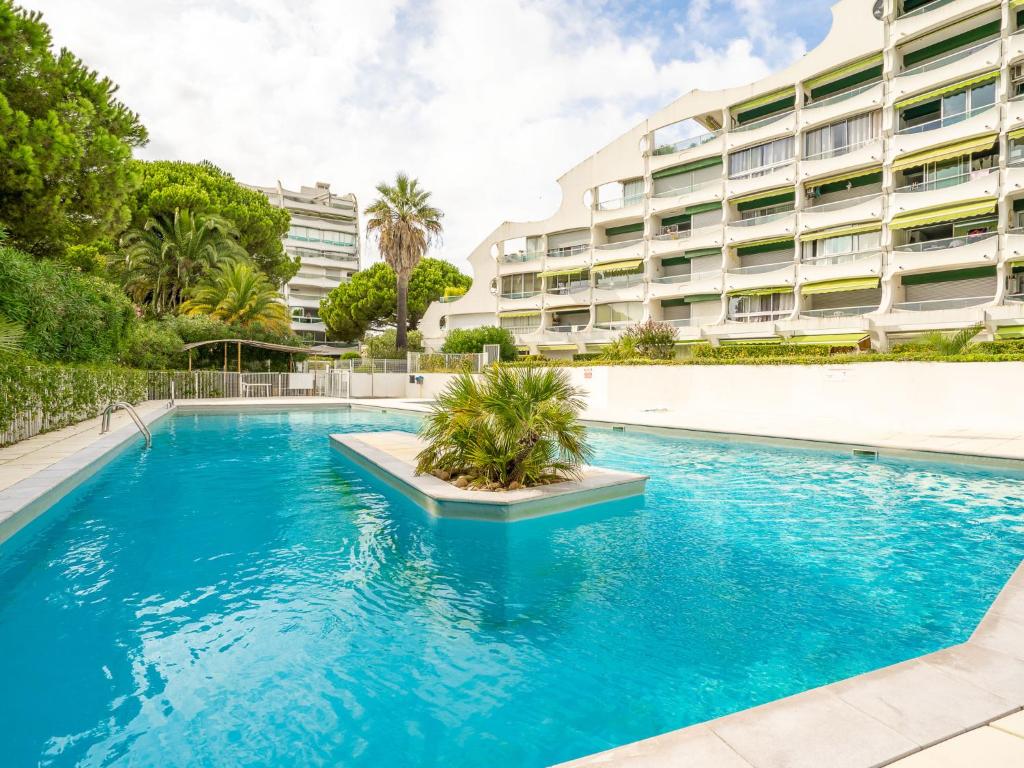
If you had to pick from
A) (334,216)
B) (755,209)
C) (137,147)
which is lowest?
(137,147)

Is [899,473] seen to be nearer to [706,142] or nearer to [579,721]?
[579,721]

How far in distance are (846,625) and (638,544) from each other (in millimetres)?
2504

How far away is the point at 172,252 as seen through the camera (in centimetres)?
3597

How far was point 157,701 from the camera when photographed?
359cm

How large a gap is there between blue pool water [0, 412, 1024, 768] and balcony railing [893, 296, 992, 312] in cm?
2338

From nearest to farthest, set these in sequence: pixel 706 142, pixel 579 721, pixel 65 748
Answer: pixel 65 748 < pixel 579 721 < pixel 706 142

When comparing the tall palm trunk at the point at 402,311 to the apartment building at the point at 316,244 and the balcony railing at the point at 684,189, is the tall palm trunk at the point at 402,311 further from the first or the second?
the apartment building at the point at 316,244

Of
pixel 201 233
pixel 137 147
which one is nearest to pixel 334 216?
pixel 201 233

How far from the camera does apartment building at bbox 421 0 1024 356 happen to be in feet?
90.5

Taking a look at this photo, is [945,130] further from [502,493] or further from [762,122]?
[502,493]

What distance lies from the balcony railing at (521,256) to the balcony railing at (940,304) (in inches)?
970

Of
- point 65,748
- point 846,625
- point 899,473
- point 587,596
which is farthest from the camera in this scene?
point 899,473

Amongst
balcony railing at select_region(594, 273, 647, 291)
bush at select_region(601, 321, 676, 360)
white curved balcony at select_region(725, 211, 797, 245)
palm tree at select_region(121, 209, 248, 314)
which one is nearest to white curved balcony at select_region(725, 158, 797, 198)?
white curved balcony at select_region(725, 211, 797, 245)

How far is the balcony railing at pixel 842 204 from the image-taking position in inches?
1230
